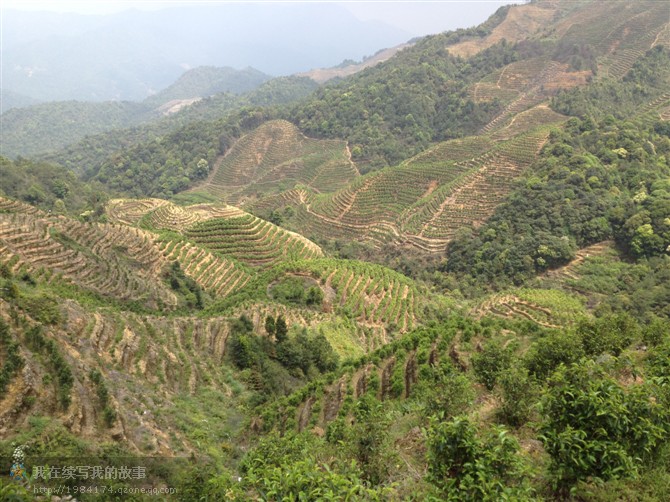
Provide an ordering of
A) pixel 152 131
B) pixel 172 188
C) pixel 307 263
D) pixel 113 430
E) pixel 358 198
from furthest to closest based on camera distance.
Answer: pixel 152 131
pixel 172 188
pixel 358 198
pixel 307 263
pixel 113 430

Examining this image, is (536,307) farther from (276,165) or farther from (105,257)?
(276,165)

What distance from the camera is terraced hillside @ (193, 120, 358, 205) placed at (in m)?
84.0

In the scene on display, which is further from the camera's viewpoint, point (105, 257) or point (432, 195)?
point (432, 195)

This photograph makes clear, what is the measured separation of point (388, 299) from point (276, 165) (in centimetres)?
6381

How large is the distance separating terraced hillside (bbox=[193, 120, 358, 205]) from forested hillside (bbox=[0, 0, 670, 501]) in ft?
1.99

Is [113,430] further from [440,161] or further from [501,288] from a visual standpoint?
[440,161]

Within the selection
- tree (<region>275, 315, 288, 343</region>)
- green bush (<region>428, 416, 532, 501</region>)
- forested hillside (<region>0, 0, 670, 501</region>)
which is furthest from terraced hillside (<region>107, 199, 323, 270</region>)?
green bush (<region>428, 416, 532, 501</region>)

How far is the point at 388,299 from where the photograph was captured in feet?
116

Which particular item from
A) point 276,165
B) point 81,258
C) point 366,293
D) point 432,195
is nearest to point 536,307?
point 366,293

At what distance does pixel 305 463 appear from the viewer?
7.66 meters

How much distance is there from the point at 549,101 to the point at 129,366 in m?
84.3

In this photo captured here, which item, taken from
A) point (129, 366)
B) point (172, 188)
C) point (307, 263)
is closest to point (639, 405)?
point (129, 366)

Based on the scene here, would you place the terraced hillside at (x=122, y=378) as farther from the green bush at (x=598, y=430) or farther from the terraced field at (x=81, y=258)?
the green bush at (x=598, y=430)

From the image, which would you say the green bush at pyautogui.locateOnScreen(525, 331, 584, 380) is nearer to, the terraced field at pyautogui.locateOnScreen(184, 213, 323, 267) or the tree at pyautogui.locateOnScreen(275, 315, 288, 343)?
the tree at pyautogui.locateOnScreen(275, 315, 288, 343)
